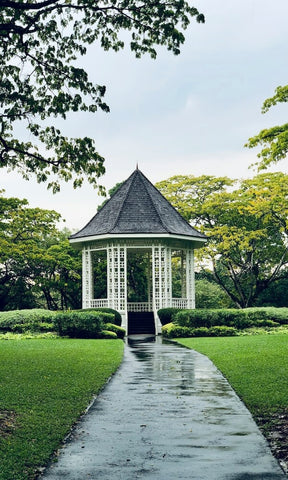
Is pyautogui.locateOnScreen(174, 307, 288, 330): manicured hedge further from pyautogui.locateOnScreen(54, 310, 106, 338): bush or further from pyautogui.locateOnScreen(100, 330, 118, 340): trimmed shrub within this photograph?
pyautogui.locateOnScreen(54, 310, 106, 338): bush

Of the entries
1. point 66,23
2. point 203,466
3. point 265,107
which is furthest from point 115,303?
point 203,466

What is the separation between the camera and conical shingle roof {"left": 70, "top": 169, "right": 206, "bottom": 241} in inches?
1105

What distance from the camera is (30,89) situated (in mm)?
11688

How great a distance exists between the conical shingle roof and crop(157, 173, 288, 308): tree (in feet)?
19.6

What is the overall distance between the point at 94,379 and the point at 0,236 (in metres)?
24.2

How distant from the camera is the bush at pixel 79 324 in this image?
22.9m

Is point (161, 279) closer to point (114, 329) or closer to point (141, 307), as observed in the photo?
point (114, 329)

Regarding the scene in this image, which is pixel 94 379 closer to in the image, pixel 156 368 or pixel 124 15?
pixel 156 368

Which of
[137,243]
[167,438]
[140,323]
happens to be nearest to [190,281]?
[140,323]

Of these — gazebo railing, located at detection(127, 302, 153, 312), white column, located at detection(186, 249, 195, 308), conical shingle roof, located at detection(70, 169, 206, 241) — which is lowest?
gazebo railing, located at detection(127, 302, 153, 312)

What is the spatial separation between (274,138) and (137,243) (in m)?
15.8

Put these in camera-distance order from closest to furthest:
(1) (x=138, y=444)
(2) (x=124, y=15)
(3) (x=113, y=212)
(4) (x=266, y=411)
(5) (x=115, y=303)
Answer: (1) (x=138, y=444) < (4) (x=266, y=411) < (2) (x=124, y=15) < (5) (x=115, y=303) < (3) (x=113, y=212)

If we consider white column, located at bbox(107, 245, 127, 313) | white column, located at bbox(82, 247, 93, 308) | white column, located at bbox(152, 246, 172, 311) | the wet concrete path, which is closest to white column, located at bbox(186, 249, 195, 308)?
white column, located at bbox(152, 246, 172, 311)

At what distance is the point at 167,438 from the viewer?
6.51 m
